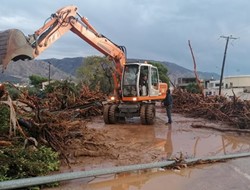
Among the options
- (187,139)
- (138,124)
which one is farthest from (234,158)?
(138,124)

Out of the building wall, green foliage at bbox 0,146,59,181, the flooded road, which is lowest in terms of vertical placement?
the flooded road

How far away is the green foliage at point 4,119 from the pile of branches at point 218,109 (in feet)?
33.0

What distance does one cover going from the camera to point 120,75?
16062 millimetres

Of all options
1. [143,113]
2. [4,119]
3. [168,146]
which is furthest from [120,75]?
[4,119]

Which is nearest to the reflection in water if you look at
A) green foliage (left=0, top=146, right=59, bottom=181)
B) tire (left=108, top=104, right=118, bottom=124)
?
tire (left=108, top=104, right=118, bottom=124)

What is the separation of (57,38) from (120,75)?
422 cm

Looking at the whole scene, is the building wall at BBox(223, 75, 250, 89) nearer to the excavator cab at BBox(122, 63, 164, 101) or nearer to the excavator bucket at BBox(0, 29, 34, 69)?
the excavator cab at BBox(122, 63, 164, 101)

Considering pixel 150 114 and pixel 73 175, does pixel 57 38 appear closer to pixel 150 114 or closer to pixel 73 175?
pixel 150 114

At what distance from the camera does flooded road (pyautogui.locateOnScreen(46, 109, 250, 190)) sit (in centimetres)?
653

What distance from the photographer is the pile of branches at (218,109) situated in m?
14.8

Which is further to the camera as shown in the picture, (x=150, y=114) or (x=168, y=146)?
(x=150, y=114)

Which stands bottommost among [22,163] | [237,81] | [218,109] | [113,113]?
[22,163]

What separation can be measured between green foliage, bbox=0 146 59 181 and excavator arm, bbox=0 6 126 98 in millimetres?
2737

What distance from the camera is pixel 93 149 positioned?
875 centimetres
